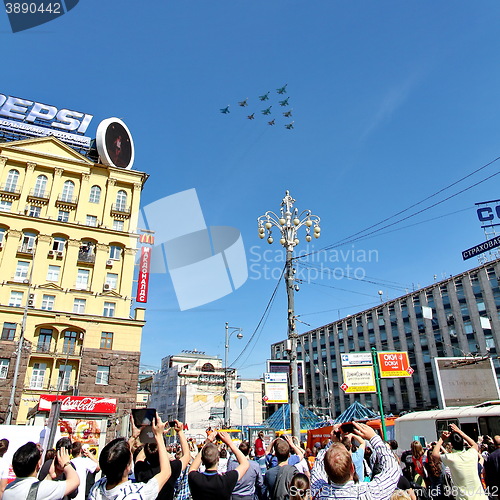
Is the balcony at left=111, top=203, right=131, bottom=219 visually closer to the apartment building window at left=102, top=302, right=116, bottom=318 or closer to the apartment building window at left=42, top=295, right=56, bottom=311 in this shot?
the apartment building window at left=102, top=302, right=116, bottom=318

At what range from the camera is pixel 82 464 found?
19.9 feet

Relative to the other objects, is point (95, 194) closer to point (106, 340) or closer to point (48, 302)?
point (48, 302)

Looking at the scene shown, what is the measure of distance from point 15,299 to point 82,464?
28.1 metres

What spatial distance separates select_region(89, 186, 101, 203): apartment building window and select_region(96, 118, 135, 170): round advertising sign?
104 inches

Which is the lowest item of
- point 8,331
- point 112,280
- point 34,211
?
point 8,331

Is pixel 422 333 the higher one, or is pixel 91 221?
pixel 91 221

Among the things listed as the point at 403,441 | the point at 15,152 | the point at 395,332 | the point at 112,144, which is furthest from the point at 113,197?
the point at 395,332

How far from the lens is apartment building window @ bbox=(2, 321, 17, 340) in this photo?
2817 centimetres

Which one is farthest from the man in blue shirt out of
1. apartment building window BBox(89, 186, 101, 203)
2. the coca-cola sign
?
apartment building window BBox(89, 186, 101, 203)

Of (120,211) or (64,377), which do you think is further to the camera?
(120,211)

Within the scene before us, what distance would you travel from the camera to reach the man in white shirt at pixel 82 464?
598cm

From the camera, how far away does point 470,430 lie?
52.4 feet

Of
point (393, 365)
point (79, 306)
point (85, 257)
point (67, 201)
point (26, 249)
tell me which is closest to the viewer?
point (393, 365)

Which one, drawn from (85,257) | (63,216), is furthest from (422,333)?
(63,216)
